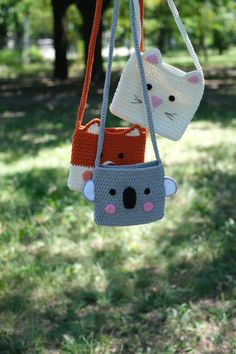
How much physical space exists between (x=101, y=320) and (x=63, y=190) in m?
2.08

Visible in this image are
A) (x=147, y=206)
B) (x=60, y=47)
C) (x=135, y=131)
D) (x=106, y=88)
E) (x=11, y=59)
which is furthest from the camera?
(x=11, y=59)

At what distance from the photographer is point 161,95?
1.85 metres

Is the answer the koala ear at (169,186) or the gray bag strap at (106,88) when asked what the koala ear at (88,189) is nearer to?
the gray bag strap at (106,88)

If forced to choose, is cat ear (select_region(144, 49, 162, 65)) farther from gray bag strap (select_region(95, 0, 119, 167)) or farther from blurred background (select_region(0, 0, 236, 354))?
blurred background (select_region(0, 0, 236, 354))

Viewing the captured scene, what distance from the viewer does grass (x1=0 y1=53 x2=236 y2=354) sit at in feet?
9.89

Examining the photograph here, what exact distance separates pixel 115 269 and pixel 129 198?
76.6 inches

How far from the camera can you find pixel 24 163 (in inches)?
245

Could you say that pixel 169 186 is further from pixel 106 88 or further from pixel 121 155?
pixel 106 88

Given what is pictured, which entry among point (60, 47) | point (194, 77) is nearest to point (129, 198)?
point (194, 77)

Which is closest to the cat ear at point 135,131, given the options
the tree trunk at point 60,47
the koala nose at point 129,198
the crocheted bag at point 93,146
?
the crocheted bag at point 93,146

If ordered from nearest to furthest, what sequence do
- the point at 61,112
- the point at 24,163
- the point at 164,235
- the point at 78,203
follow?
the point at 164,235
the point at 78,203
the point at 24,163
the point at 61,112

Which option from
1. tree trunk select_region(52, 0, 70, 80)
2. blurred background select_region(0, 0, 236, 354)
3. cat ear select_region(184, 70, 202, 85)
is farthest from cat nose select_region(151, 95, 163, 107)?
tree trunk select_region(52, 0, 70, 80)

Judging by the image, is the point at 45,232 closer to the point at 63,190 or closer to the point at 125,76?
the point at 63,190

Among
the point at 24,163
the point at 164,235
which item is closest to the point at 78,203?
the point at 164,235
